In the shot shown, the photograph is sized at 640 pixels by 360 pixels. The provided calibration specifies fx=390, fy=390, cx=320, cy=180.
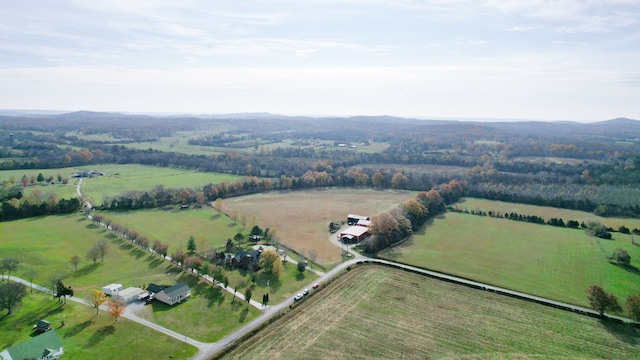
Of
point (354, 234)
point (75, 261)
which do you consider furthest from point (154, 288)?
point (354, 234)

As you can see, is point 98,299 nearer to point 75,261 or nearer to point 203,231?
point 75,261

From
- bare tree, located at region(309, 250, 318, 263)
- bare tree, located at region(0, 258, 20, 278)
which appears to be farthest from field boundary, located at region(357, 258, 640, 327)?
bare tree, located at region(0, 258, 20, 278)

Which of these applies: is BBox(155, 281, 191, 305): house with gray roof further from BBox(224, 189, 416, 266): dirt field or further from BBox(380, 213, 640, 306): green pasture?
BBox(380, 213, 640, 306): green pasture

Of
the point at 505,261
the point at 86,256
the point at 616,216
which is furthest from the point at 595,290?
the point at 86,256

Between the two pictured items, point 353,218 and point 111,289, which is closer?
point 111,289

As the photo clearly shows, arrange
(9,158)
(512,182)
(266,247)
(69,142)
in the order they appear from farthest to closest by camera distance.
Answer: (69,142) < (9,158) < (512,182) < (266,247)

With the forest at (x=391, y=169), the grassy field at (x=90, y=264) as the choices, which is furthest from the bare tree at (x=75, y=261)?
the forest at (x=391, y=169)

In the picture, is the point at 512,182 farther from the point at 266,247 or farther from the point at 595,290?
the point at 266,247

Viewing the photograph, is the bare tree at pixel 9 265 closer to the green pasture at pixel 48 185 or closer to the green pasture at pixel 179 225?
the green pasture at pixel 179 225
